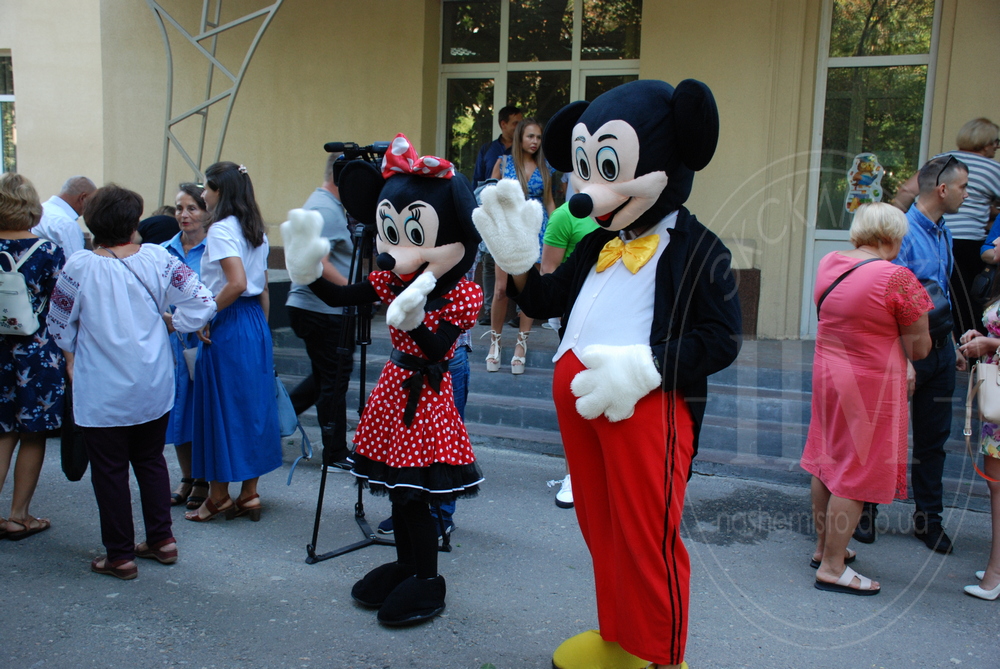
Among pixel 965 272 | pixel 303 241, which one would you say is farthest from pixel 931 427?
pixel 303 241

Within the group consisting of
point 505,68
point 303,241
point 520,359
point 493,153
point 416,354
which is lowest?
point 520,359

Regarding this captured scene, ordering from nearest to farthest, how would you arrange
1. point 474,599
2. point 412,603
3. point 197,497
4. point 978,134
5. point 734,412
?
1. point 412,603
2. point 474,599
3. point 197,497
4. point 978,134
5. point 734,412

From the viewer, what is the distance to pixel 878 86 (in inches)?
270

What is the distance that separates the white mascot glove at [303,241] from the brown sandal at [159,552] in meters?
1.72

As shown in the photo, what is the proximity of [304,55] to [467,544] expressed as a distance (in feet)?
21.1

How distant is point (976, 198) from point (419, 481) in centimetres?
432

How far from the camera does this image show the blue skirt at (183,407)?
13.5 ft

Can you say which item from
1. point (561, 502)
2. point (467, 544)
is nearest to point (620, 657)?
point (467, 544)

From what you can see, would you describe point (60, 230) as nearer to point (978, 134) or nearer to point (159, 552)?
point (159, 552)

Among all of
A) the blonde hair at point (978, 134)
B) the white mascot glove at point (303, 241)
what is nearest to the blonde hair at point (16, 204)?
the white mascot glove at point (303, 241)

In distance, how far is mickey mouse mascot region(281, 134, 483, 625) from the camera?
2.95 m

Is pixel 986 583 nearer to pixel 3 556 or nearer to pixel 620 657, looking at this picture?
Result: pixel 620 657

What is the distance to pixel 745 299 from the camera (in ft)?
23.0

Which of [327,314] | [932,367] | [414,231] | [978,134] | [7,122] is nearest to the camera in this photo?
[414,231]
